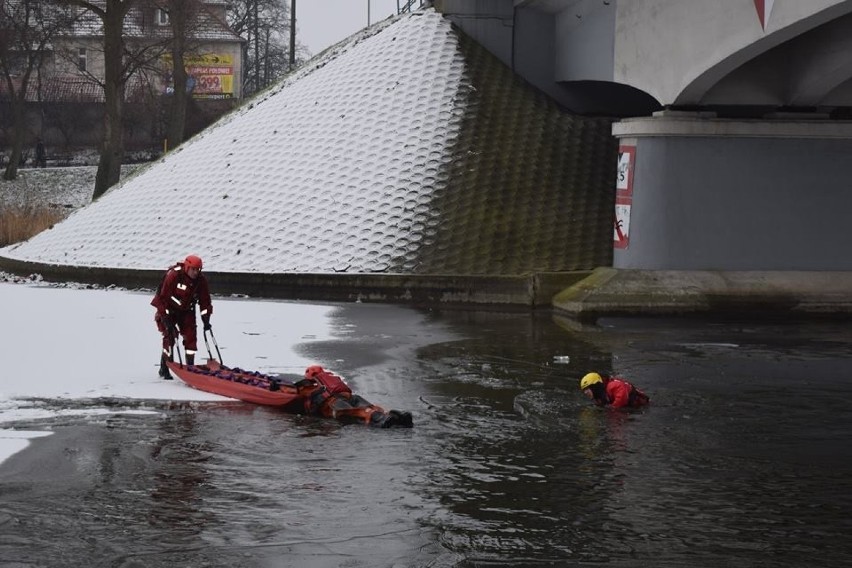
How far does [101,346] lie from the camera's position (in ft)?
62.4

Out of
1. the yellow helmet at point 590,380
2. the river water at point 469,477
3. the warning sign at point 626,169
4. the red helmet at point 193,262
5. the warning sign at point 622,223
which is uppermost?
the warning sign at point 626,169

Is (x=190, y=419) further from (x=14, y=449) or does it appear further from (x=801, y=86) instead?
(x=801, y=86)

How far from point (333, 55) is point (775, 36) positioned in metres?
17.5

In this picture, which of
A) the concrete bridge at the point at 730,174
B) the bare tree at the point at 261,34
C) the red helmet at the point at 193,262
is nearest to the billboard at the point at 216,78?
the bare tree at the point at 261,34

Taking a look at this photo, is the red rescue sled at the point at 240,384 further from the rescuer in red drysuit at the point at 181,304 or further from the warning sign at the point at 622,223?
the warning sign at the point at 622,223

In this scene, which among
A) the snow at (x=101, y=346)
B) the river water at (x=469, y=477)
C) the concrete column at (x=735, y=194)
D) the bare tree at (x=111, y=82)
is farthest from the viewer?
the bare tree at (x=111, y=82)

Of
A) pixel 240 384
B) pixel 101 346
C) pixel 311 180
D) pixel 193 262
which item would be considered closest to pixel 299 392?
pixel 240 384

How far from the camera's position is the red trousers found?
16.4 m

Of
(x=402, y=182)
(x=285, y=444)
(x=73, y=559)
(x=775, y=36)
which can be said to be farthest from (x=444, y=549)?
(x=402, y=182)

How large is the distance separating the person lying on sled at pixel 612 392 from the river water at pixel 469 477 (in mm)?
173

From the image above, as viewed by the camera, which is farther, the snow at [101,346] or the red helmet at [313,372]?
the snow at [101,346]

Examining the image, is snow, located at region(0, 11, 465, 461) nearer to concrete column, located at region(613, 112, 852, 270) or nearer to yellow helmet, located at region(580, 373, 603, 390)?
concrete column, located at region(613, 112, 852, 270)

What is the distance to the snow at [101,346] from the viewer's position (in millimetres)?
15250

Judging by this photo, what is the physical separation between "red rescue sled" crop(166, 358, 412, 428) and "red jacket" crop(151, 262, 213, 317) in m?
0.69
